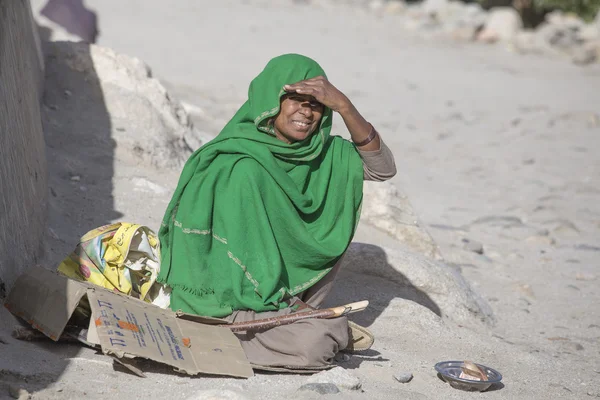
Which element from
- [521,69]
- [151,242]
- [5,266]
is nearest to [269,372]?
[151,242]

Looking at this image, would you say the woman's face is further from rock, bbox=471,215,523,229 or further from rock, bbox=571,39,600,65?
rock, bbox=571,39,600,65

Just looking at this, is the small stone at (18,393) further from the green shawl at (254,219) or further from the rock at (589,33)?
the rock at (589,33)

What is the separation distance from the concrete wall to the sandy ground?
0.77ft

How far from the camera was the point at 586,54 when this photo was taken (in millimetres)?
15672

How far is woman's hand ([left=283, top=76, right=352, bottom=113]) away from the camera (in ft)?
12.4

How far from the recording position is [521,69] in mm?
14977

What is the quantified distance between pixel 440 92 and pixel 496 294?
7292mm

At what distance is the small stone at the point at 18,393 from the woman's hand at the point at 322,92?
1.64 meters

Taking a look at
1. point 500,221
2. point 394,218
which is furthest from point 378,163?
point 500,221

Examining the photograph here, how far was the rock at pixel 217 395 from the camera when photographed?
316cm

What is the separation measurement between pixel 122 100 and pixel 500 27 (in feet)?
40.7

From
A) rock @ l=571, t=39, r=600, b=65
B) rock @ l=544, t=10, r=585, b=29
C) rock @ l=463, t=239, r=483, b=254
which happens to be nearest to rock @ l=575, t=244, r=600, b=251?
rock @ l=463, t=239, r=483, b=254

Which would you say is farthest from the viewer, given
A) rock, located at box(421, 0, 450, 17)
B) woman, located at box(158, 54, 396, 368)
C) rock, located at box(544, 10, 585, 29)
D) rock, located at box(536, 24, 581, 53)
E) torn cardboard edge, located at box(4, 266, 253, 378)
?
rock, located at box(421, 0, 450, 17)

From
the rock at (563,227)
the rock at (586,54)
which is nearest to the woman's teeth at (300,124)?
the rock at (563,227)
